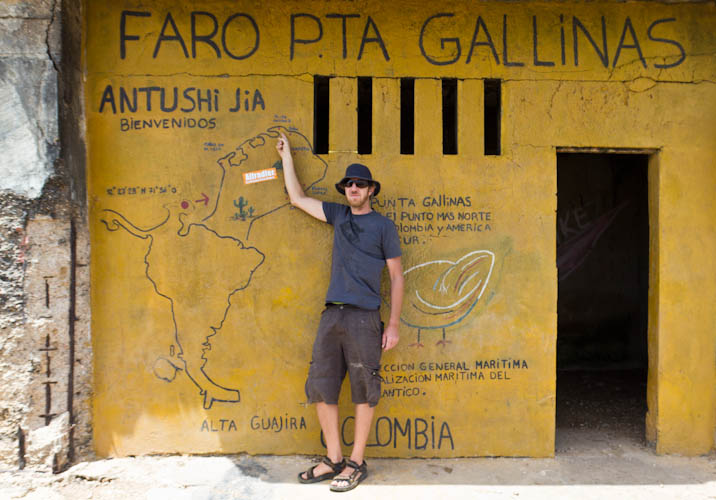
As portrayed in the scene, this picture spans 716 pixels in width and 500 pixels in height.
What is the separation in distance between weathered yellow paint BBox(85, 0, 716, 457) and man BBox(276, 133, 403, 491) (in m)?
0.27

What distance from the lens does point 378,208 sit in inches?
139

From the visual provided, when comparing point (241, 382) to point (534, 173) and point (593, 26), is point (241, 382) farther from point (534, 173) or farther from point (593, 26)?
point (593, 26)

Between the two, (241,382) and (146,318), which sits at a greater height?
(146,318)

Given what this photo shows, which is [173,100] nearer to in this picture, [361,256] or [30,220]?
[30,220]

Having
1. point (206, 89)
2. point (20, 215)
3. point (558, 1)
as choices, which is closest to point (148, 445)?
point (20, 215)

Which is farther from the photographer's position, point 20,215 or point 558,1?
point 558,1

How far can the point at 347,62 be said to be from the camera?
355 centimetres

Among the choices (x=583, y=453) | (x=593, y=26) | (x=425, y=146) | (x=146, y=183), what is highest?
(x=593, y=26)

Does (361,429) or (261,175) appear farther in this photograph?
(261,175)

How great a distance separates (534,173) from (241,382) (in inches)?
102

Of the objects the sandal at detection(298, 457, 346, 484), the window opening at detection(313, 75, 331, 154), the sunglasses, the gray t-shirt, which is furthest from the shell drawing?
the window opening at detection(313, 75, 331, 154)

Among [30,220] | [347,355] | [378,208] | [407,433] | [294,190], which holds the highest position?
[294,190]

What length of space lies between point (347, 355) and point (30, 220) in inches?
87.7

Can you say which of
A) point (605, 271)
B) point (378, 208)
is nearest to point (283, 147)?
point (378, 208)
